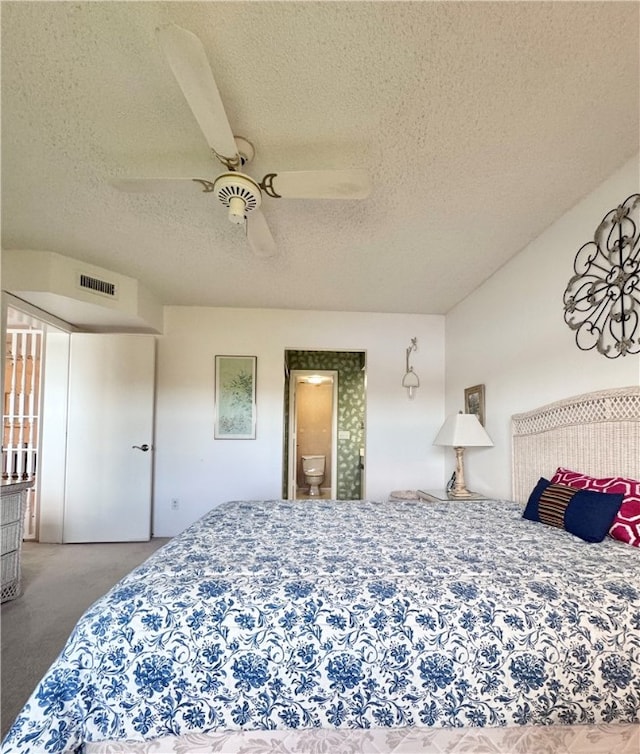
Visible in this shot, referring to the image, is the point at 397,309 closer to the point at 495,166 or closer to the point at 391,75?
the point at 495,166

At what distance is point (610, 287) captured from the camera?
78.2 inches

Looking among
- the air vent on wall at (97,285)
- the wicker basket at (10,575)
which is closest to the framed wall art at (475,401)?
the air vent on wall at (97,285)

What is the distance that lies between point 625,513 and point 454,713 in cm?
112

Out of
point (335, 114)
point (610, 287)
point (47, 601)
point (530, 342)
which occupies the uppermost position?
point (335, 114)

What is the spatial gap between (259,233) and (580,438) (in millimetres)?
2071

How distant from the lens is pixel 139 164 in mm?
1949

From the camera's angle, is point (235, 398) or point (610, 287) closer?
point (610, 287)

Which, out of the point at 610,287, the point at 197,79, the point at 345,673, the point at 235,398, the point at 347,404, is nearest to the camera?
the point at 345,673

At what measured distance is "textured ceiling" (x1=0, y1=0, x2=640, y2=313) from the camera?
1274mm

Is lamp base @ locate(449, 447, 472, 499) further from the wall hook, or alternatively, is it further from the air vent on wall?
the air vent on wall

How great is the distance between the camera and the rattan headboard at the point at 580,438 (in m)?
1.81

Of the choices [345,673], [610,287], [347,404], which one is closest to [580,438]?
[610,287]

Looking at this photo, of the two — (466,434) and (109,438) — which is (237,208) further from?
(109,438)

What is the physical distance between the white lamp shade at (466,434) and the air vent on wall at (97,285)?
3.08 m
